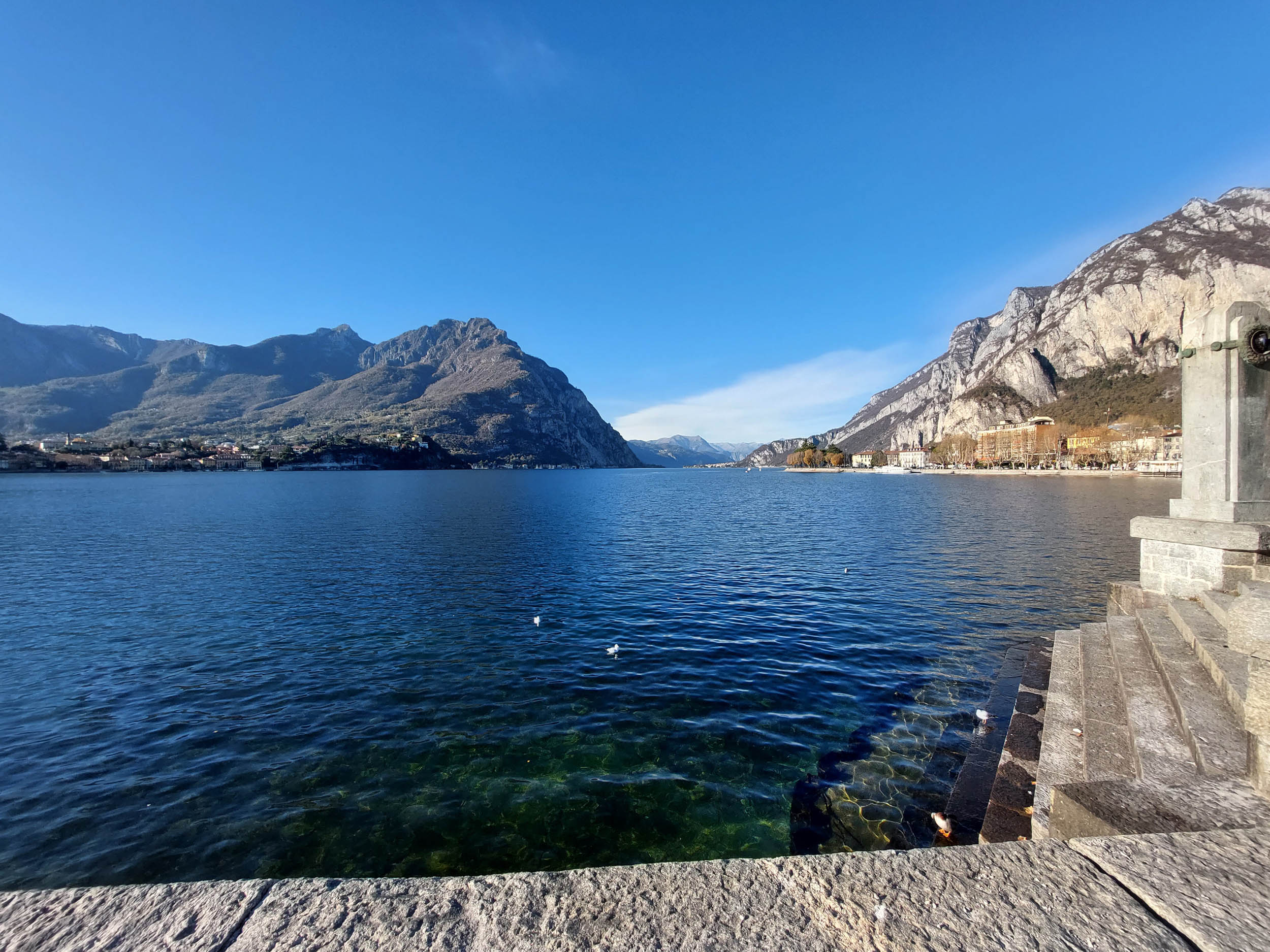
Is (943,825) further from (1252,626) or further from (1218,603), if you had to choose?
(1218,603)

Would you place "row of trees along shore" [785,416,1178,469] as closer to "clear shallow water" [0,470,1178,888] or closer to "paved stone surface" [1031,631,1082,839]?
"clear shallow water" [0,470,1178,888]

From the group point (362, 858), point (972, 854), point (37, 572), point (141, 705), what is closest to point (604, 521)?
point (37, 572)

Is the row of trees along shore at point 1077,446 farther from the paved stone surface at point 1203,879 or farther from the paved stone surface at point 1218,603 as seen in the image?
the paved stone surface at point 1203,879

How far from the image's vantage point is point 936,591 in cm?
2214

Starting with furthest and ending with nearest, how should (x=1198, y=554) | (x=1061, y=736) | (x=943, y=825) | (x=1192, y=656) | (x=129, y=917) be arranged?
(x=1198, y=554) < (x=1061, y=736) < (x=1192, y=656) < (x=943, y=825) < (x=129, y=917)

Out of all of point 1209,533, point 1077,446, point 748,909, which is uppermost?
point 1077,446

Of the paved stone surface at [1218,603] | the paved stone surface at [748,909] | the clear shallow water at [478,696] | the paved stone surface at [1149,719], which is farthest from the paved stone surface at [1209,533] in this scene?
the paved stone surface at [748,909]

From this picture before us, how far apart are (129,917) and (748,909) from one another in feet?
12.0

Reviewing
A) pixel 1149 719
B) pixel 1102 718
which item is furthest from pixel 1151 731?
pixel 1102 718

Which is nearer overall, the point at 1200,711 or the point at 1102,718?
the point at 1200,711

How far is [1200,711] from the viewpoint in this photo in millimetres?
6355

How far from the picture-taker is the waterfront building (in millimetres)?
168625

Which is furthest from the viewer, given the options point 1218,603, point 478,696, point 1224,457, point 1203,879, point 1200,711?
point 478,696

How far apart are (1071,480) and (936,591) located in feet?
428
